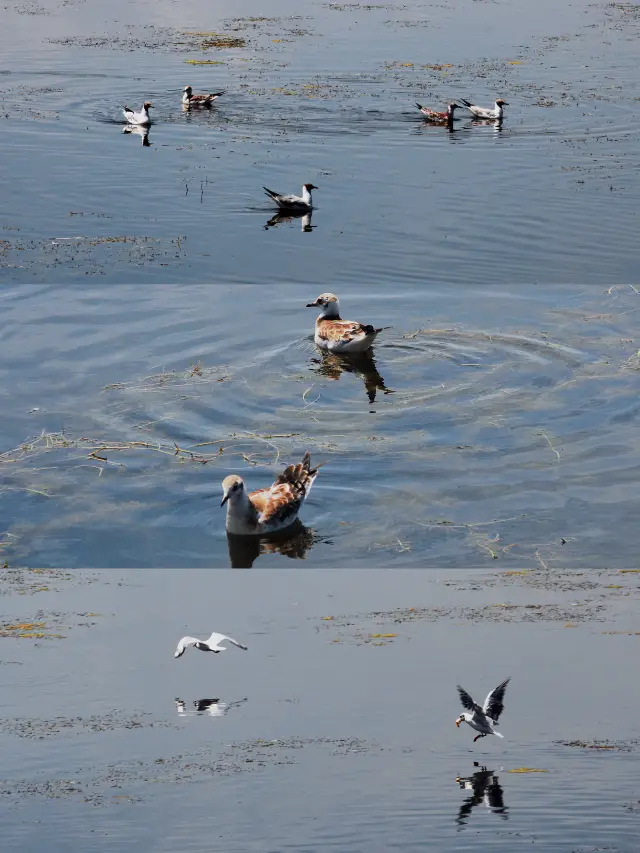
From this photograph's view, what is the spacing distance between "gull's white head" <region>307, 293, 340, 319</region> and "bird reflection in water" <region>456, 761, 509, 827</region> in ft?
34.0

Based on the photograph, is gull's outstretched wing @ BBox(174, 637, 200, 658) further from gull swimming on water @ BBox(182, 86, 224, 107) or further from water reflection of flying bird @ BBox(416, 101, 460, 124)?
gull swimming on water @ BBox(182, 86, 224, 107)

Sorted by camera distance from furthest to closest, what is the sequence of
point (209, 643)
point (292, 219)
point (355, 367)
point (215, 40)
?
point (215, 40)
point (292, 219)
point (355, 367)
point (209, 643)

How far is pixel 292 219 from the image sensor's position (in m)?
23.9

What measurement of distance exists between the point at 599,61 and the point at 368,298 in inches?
925

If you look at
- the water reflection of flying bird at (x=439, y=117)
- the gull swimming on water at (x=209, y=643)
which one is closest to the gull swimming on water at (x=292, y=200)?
the water reflection of flying bird at (x=439, y=117)

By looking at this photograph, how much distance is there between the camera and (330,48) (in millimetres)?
42688

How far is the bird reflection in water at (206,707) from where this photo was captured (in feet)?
33.7

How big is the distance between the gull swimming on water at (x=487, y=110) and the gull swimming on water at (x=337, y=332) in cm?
1484

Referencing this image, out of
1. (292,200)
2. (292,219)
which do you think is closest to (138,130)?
(292,200)

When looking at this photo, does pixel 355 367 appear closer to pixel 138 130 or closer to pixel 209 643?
pixel 209 643

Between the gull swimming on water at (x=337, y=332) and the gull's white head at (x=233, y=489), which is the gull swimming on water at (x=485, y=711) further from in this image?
the gull swimming on water at (x=337, y=332)

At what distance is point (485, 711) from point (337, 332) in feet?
31.4

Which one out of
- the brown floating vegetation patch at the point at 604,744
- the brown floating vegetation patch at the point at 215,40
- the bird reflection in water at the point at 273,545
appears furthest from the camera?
the brown floating vegetation patch at the point at 215,40

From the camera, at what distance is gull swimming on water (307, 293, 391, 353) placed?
18.5 meters
